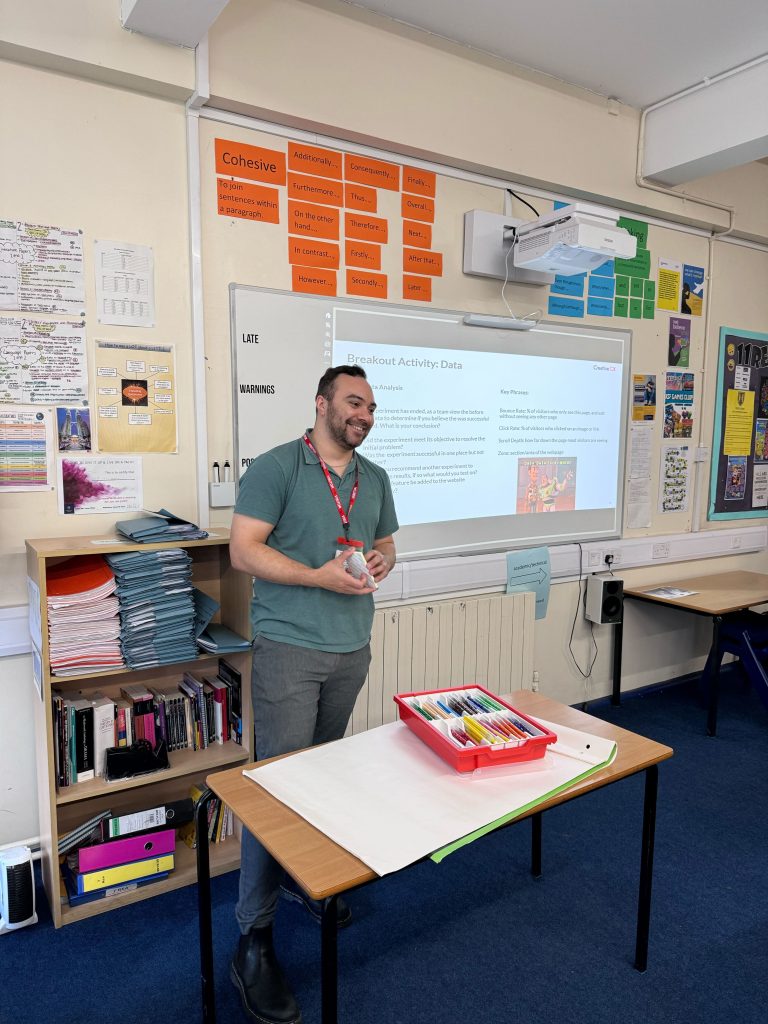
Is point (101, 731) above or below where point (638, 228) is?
below

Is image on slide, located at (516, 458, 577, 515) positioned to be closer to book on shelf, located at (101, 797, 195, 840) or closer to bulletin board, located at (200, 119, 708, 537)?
bulletin board, located at (200, 119, 708, 537)

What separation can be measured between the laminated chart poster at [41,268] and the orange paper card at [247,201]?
544 mm

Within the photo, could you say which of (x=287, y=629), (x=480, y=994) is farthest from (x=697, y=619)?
(x=287, y=629)

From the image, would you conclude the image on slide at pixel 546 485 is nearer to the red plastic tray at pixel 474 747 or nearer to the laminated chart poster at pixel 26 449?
the red plastic tray at pixel 474 747

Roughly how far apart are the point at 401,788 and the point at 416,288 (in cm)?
231

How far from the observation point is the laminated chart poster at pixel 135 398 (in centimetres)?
248

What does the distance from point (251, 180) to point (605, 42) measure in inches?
65.4

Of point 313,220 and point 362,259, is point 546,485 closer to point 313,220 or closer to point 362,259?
point 362,259

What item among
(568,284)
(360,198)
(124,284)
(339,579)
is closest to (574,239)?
(568,284)

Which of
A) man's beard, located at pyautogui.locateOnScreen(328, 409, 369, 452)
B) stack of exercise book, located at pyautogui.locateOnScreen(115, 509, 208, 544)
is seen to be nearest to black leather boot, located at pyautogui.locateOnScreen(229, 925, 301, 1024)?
stack of exercise book, located at pyautogui.locateOnScreen(115, 509, 208, 544)

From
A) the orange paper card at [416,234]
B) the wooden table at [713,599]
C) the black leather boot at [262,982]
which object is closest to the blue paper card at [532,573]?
the wooden table at [713,599]

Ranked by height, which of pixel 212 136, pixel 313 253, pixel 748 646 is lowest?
pixel 748 646

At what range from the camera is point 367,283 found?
120 inches

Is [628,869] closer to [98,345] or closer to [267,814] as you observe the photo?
[267,814]
